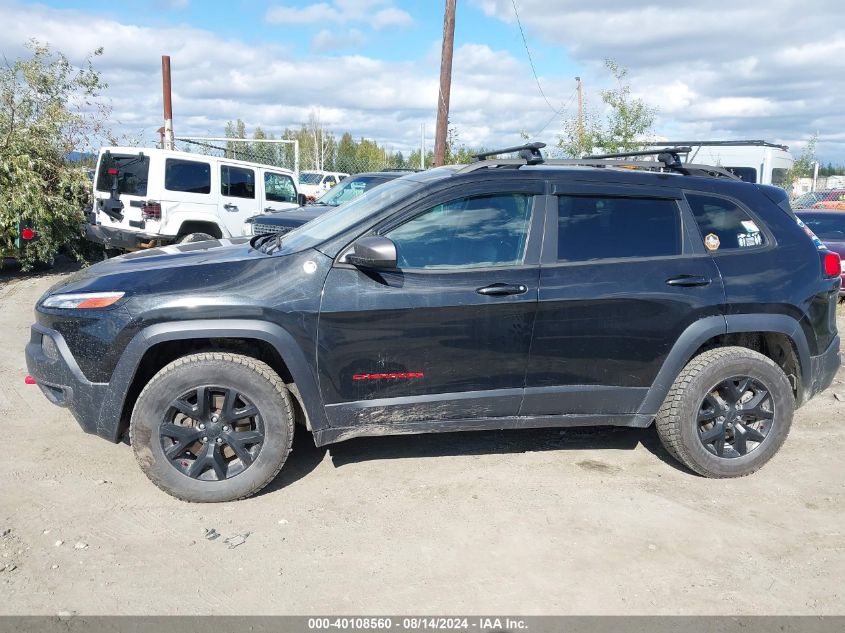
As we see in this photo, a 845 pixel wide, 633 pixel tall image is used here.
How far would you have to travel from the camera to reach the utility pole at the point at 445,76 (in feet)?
47.8

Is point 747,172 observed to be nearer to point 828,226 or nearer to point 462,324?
point 828,226

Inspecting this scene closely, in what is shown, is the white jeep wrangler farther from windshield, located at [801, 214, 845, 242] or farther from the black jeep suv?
windshield, located at [801, 214, 845, 242]

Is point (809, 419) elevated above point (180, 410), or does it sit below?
below

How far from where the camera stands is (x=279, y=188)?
42.1 feet

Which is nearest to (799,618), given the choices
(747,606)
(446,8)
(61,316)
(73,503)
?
(747,606)

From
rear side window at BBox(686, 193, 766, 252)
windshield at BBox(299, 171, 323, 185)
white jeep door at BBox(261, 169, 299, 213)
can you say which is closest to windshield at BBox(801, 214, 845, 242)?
rear side window at BBox(686, 193, 766, 252)

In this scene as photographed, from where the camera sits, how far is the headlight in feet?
12.5

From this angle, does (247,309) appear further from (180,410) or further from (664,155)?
(664,155)

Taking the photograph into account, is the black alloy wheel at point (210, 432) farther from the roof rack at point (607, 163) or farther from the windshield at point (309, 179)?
the windshield at point (309, 179)

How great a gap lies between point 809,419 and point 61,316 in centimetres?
533

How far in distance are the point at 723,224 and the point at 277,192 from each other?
959 cm

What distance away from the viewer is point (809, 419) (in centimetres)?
562

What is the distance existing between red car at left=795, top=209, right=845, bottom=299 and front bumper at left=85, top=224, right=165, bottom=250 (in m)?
9.86

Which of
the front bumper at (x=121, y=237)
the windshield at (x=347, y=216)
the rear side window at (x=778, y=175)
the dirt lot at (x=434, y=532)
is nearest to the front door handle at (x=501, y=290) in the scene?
the windshield at (x=347, y=216)
